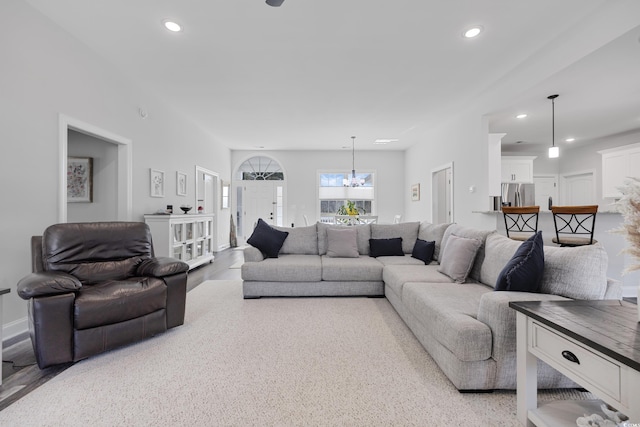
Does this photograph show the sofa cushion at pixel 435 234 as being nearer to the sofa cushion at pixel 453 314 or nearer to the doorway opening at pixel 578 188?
the sofa cushion at pixel 453 314

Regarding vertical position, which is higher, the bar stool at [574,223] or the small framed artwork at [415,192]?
the small framed artwork at [415,192]

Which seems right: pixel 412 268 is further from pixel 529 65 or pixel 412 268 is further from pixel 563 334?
pixel 529 65

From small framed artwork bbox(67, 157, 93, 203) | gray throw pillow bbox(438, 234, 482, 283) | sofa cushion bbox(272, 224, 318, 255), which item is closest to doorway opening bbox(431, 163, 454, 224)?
sofa cushion bbox(272, 224, 318, 255)

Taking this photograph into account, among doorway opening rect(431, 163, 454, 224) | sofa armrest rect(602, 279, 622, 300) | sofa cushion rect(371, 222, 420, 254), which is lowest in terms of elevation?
sofa armrest rect(602, 279, 622, 300)

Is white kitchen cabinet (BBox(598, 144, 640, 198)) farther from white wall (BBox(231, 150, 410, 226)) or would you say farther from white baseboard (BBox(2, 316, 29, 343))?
white baseboard (BBox(2, 316, 29, 343))

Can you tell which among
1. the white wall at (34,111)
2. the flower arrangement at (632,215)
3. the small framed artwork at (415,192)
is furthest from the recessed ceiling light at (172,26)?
the small framed artwork at (415,192)

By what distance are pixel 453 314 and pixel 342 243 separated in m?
2.13

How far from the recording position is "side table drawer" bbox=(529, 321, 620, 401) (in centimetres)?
95

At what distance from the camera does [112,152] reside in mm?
3855

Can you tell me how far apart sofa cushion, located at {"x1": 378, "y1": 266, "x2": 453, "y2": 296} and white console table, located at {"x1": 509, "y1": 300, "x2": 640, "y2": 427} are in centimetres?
128

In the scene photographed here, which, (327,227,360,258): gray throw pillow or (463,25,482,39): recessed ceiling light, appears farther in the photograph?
(327,227,360,258): gray throw pillow

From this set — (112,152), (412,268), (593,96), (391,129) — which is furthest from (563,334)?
(391,129)

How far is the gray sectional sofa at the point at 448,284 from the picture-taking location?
64.9 inches

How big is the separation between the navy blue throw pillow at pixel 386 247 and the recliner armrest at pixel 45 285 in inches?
125
